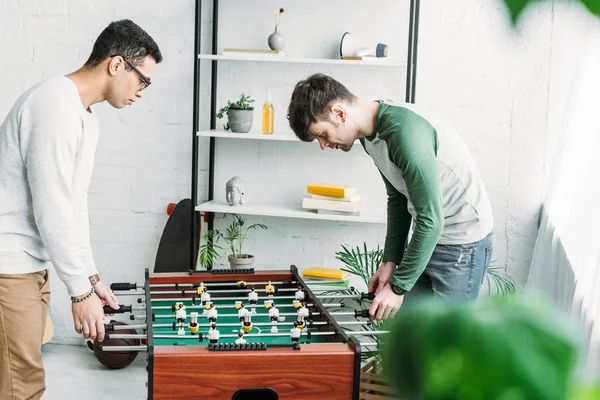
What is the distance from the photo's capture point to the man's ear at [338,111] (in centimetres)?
253

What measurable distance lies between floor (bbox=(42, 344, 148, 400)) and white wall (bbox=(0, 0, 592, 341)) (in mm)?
202

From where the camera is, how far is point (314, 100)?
99.0 inches

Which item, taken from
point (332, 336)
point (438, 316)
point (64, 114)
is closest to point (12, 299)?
point (64, 114)

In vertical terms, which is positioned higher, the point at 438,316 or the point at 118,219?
the point at 438,316

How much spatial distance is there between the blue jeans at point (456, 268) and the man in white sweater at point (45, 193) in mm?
1146

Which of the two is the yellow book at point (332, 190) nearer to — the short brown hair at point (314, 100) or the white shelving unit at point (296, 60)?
the white shelving unit at point (296, 60)

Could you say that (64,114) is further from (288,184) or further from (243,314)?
(288,184)

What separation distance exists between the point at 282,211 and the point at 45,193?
6.22 feet

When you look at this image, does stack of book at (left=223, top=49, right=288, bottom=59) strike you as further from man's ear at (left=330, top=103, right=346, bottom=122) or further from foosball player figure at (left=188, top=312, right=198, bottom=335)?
foosball player figure at (left=188, top=312, right=198, bottom=335)

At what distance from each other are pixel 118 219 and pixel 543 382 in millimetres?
4548

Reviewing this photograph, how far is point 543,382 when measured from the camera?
101 millimetres

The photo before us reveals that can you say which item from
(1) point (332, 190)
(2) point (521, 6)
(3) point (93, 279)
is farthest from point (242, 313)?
(2) point (521, 6)

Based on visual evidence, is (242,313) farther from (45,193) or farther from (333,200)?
(333,200)

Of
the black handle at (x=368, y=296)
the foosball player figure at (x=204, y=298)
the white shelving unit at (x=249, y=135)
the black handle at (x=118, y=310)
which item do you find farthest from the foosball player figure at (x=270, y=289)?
the white shelving unit at (x=249, y=135)
